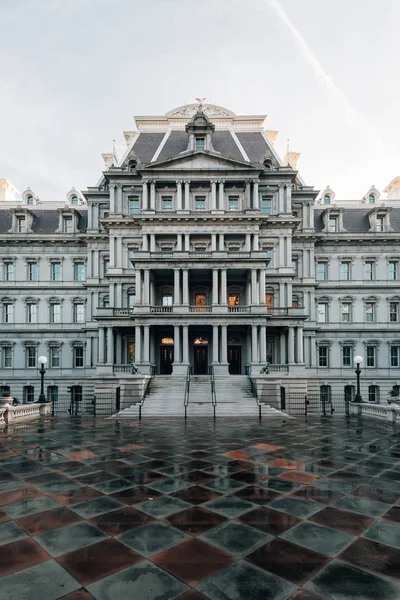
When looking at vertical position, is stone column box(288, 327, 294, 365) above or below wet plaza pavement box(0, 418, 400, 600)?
above

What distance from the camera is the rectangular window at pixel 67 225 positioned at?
1580 inches

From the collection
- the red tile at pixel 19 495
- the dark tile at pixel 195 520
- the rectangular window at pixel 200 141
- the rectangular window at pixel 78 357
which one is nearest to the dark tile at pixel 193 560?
the dark tile at pixel 195 520

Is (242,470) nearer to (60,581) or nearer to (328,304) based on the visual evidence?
(60,581)

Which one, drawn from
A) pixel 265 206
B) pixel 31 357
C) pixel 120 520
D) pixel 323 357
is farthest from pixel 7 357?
pixel 120 520

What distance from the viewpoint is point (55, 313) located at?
128 feet

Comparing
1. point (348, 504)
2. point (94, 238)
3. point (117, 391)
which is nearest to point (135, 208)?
point (94, 238)

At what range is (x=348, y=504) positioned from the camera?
285 inches

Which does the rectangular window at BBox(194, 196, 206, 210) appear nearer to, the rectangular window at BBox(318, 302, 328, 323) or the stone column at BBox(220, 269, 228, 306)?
the stone column at BBox(220, 269, 228, 306)

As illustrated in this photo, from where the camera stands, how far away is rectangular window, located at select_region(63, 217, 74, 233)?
40125 mm

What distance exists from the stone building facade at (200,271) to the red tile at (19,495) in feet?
77.0

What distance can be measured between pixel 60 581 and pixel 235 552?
7.47 ft

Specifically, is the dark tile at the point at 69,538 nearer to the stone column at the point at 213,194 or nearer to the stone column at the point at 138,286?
the stone column at the point at 138,286

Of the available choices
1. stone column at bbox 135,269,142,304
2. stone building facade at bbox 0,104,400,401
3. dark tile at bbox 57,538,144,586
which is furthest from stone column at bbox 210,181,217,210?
dark tile at bbox 57,538,144,586

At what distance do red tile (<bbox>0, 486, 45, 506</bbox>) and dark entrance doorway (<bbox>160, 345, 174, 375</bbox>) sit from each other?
2801 cm
